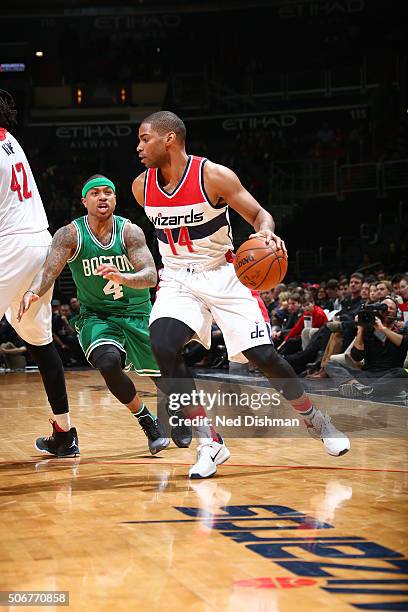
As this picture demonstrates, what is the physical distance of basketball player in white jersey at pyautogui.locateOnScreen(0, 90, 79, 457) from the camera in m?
4.70

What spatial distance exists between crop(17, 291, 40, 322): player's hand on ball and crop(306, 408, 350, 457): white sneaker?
165cm

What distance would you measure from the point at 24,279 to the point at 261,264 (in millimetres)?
1402

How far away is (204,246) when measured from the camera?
464cm

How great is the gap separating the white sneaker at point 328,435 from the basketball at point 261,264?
37.2 inches

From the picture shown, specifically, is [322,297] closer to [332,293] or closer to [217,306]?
[332,293]

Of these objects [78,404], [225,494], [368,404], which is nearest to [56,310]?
[78,404]

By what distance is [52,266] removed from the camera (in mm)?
4832

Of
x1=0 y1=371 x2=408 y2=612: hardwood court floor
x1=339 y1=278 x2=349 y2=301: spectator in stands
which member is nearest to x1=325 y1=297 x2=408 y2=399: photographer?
x1=0 y1=371 x2=408 y2=612: hardwood court floor

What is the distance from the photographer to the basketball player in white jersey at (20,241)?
4.70m

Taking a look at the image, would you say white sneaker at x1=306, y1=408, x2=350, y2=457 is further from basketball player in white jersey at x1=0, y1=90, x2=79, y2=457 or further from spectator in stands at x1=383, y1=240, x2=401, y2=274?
spectator in stands at x1=383, y1=240, x2=401, y2=274

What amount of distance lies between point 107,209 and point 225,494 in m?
1.98

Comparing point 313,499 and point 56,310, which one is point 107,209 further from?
point 56,310

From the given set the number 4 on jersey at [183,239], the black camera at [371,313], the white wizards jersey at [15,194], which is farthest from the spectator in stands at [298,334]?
the white wizards jersey at [15,194]

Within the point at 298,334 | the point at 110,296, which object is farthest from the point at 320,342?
the point at 110,296
